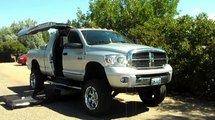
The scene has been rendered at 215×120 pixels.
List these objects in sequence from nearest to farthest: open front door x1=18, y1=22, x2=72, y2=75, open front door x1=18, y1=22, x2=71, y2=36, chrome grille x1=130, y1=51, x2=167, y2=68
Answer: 1. chrome grille x1=130, y1=51, x2=167, y2=68
2. open front door x1=18, y1=22, x2=71, y2=36
3. open front door x1=18, y1=22, x2=72, y2=75

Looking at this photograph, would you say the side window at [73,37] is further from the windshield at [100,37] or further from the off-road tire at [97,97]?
the off-road tire at [97,97]

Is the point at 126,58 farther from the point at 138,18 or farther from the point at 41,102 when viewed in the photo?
the point at 138,18

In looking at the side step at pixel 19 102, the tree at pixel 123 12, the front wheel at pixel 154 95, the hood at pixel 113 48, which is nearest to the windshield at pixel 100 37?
the hood at pixel 113 48

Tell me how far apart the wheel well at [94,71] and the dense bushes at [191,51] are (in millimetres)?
3716

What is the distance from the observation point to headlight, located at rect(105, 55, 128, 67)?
8383 millimetres

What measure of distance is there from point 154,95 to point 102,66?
2.16 metres

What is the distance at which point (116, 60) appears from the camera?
27.6 ft

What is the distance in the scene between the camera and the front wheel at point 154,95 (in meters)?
9.76

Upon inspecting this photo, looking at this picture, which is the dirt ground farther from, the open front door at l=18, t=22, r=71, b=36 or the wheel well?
the open front door at l=18, t=22, r=71, b=36

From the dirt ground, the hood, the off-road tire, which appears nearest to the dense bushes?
the dirt ground

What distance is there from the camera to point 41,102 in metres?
10.5

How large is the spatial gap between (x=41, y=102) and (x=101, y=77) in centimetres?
245

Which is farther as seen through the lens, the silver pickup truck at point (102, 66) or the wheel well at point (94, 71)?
the wheel well at point (94, 71)

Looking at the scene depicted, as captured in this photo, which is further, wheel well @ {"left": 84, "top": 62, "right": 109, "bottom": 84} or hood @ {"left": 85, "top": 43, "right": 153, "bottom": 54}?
wheel well @ {"left": 84, "top": 62, "right": 109, "bottom": 84}
